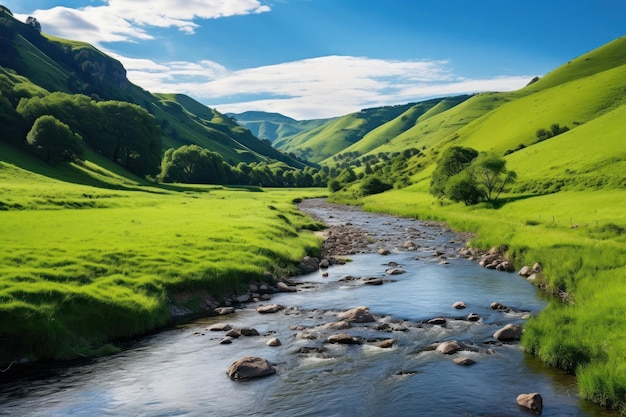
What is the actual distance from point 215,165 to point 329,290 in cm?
16856

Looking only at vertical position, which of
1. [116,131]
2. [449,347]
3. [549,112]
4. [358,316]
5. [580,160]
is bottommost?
[358,316]

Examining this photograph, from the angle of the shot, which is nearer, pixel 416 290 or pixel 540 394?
pixel 540 394

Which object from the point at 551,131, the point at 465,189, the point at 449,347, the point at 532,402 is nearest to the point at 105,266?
the point at 449,347

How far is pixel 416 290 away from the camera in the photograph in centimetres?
3272

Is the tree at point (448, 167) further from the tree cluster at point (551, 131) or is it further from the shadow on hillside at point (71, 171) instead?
the shadow on hillside at point (71, 171)

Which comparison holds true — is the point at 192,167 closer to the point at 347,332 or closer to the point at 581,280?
the point at 347,332

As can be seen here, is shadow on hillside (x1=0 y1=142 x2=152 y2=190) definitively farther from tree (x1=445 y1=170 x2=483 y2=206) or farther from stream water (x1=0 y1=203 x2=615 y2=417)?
stream water (x1=0 y1=203 x2=615 y2=417)

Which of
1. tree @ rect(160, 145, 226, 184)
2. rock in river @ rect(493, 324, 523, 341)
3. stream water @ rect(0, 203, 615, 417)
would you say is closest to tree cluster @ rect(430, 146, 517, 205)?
Answer: stream water @ rect(0, 203, 615, 417)

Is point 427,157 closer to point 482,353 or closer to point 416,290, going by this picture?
point 416,290

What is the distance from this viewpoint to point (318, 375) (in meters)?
18.6

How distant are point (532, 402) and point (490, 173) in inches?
3130

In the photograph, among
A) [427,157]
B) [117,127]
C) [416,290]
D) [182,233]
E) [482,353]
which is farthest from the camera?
[427,157]

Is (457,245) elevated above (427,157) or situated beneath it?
situated beneath

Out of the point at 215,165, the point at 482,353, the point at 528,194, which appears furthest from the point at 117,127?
the point at 482,353
